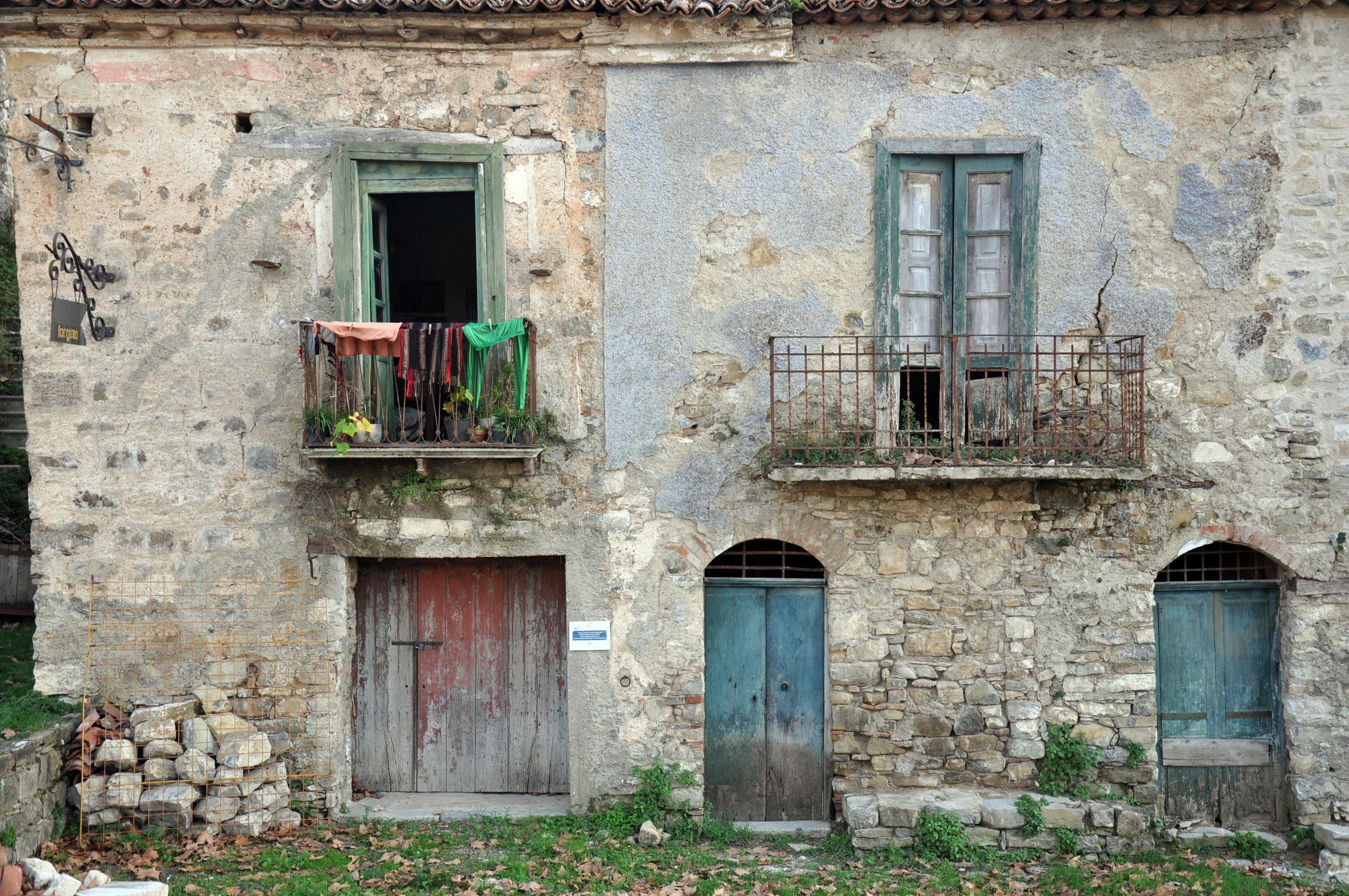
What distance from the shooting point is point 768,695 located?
6934 millimetres

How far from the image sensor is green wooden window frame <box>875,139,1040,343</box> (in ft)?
21.9

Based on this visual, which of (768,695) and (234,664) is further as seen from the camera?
(768,695)

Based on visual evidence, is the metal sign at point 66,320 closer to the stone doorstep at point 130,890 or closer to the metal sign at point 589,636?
the stone doorstep at point 130,890

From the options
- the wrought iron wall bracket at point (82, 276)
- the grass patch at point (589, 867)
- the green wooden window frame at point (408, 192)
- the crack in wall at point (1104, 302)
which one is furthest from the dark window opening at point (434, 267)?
the crack in wall at point (1104, 302)

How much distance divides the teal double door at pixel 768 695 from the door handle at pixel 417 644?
216cm

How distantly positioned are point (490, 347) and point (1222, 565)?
19.2 feet

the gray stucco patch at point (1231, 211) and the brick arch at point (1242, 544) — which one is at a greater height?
the gray stucco patch at point (1231, 211)

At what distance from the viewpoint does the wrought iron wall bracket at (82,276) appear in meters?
6.59

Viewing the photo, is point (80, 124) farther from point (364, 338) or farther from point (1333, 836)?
point (1333, 836)

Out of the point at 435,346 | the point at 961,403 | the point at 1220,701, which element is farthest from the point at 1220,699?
the point at 435,346

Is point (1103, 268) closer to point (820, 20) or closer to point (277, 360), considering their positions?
point (820, 20)

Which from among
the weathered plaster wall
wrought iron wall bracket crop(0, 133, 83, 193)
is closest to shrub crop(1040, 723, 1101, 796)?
the weathered plaster wall

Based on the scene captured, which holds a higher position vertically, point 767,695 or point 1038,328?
point 1038,328

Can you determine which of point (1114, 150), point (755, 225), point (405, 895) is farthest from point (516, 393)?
point (1114, 150)
